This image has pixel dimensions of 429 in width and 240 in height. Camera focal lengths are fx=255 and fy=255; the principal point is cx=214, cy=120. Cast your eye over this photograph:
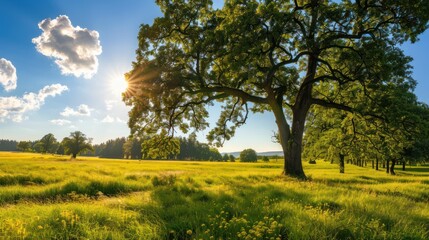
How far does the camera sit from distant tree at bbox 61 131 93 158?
87.8m

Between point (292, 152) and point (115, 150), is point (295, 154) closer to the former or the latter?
point (292, 152)

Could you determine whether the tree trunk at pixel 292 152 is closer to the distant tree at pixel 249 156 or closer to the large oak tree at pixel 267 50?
the large oak tree at pixel 267 50

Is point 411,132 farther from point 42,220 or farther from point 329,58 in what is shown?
point 42,220

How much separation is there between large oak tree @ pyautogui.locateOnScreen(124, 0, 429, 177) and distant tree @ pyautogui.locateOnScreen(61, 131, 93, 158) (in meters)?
78.7

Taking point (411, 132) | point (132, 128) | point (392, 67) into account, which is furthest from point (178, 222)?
point (411, 132)


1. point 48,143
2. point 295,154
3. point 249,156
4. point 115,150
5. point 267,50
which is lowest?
point 115,150

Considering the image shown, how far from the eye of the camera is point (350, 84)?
21.0 meters

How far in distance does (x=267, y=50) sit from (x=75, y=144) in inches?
3526

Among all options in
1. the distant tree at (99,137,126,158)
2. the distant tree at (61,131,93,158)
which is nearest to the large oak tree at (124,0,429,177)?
the distant tree at (61,131,93,158)

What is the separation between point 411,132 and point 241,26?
46.6 feet

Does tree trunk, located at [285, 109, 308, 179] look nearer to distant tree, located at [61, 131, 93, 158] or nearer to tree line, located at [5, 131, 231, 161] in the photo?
tree line, located at [5, 131, 231, 161]

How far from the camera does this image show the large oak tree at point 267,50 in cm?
1539

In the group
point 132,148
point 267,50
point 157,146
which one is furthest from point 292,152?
point 132,148

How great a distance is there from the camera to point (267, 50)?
55.9 feet
